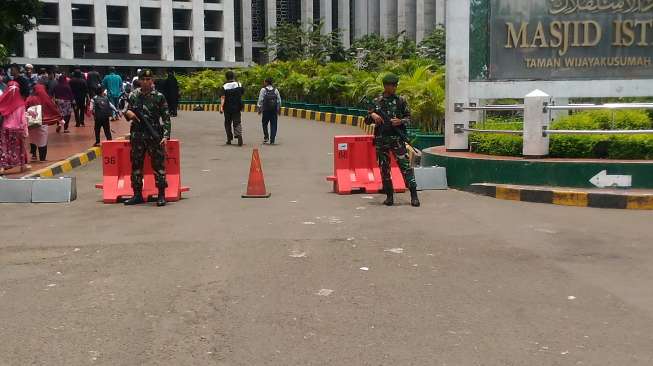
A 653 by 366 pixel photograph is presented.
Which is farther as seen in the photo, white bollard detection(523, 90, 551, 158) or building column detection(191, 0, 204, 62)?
building column detection(191, 0, 204, 62)

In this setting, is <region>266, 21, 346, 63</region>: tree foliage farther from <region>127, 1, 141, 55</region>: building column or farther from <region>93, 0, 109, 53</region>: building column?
<region>93, 0, 109, 53</region>: building column

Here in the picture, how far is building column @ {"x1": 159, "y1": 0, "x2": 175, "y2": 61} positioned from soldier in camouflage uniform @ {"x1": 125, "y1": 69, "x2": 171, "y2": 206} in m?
65.6

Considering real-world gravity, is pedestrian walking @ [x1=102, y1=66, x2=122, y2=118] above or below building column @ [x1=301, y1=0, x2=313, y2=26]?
below

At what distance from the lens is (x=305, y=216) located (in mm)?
9812

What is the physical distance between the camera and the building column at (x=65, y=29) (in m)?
69.6

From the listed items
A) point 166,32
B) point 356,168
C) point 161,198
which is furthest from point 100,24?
point 161,198

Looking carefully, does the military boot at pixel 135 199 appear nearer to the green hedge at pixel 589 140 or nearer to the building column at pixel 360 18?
the green hedge at pixel 589 140

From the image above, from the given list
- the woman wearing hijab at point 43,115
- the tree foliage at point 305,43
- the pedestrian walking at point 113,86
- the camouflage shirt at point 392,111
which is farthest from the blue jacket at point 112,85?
the tree foliage at point 305,43

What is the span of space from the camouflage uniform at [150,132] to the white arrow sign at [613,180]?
588 centimetres

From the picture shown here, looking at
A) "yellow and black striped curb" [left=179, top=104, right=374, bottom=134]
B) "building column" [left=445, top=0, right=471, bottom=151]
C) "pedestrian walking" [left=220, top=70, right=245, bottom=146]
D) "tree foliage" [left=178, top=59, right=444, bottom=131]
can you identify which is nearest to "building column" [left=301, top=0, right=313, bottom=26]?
"tree foliage" [left=178, top=59, right=444, bottom=131]

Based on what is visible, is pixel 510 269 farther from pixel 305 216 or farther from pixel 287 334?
pixel 305 216

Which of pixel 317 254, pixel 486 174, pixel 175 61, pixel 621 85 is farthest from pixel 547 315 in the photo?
pixel 175 61

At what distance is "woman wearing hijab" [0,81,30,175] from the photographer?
13.0 m

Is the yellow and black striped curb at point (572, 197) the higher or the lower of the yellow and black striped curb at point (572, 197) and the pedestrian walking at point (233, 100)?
the lower
